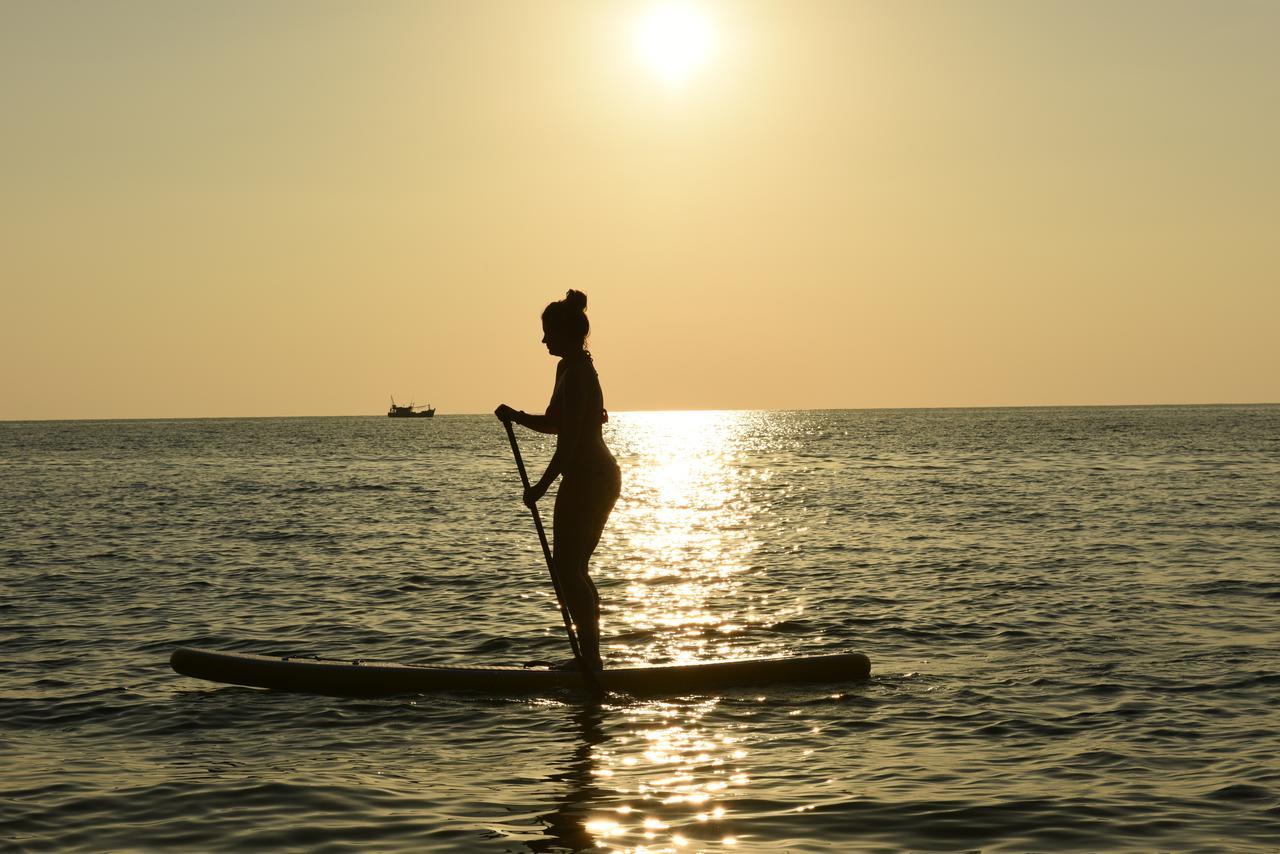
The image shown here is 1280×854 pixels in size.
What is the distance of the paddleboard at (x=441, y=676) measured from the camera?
1109 centimetres

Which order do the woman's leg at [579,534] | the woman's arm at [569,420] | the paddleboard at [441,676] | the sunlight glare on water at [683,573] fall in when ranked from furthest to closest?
the sunlight glare on water at [683,573]
the paddleboard at [441,676]
the woman's leg at [579,534]
the woman's arm at [569,420]

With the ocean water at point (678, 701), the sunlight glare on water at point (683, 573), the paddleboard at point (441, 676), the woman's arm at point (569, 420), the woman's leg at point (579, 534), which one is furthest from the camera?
the sunlight glare on water at point (683, 573)

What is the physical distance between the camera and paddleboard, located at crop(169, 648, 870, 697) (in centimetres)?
1109

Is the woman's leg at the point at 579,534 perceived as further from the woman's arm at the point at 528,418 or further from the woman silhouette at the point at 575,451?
the woman's arm at the point at 528,418

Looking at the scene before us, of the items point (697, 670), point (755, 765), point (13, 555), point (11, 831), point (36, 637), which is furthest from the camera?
point (13, 555)

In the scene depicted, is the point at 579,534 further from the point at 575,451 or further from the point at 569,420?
the point at 569,420

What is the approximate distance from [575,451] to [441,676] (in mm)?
2389

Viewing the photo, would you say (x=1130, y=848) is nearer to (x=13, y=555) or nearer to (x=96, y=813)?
(x=96, y=813)

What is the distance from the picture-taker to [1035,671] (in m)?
12.4

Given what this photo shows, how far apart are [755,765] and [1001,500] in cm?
3351

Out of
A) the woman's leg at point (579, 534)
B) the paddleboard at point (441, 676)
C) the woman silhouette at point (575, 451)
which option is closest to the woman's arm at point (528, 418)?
the woman silhouette at point (575, 451)

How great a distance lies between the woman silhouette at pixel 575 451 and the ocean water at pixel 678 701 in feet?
Answer: 3.99

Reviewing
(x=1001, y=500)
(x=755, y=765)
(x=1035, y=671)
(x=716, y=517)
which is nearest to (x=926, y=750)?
(x=755, y=765)

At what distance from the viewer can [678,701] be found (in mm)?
10867
